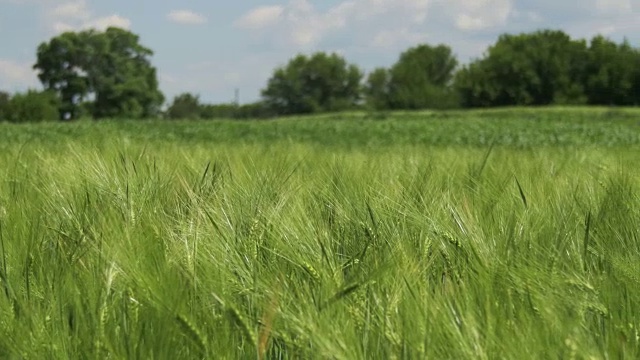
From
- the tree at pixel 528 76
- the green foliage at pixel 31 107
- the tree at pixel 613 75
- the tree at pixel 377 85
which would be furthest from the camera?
the tree at pixel 377 85

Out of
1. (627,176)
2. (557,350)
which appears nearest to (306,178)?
(627,176)

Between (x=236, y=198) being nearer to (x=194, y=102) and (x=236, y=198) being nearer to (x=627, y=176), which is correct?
(x=627, y=176)

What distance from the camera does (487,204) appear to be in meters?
1.37

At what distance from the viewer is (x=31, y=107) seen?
48406 mm

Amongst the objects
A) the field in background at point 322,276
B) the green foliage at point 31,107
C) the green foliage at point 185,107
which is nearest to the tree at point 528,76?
the green foliage at point 185,107

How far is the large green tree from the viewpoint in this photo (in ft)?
170

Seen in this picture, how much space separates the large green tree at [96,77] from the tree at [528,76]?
24802mm

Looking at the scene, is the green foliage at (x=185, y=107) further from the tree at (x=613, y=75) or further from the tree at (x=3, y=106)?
the tree at (x=613, y=75)

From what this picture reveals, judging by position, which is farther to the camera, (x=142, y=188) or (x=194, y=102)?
(x=194, y=102)

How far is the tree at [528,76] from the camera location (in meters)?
56.8

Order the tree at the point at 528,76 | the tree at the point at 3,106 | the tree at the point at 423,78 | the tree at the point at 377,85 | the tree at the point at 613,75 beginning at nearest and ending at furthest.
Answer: the tree at the point at 3,106, the tree at the point at 613,75, the tree at the point at 528,76, the tree at the point at 423,78, the tree at the point at 377,85

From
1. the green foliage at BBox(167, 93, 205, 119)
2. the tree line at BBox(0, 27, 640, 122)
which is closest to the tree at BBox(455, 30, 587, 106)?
the tree line at BBox(0, 27, 640, 122)

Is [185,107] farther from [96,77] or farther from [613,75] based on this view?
[613,75]

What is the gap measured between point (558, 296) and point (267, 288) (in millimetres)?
312
